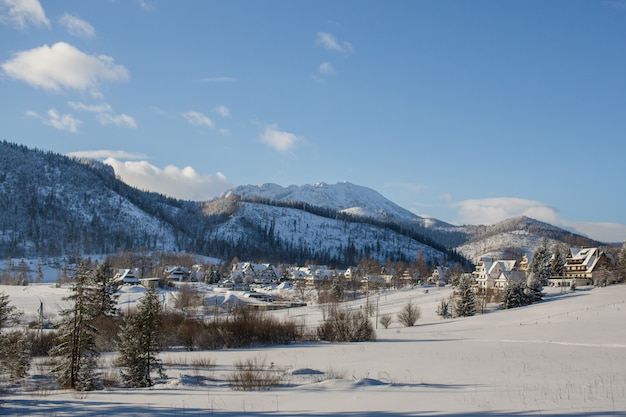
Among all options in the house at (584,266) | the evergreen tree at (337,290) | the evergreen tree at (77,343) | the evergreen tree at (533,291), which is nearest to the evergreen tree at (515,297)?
the evergreen tree at (533,291)

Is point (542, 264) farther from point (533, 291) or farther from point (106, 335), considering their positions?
Result: point (106, 335)

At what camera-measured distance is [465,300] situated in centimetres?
7156

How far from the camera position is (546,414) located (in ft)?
38.5

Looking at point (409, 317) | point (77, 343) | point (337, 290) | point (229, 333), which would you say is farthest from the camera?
point (337, 290)

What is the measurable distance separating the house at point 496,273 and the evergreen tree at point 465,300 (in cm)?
2550

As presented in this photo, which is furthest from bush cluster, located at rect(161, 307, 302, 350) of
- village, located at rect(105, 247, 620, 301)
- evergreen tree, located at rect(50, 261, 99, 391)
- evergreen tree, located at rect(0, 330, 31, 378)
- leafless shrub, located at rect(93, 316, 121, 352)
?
village, located at rect(105, 247, 620, 301)

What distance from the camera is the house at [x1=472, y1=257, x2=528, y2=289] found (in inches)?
3890

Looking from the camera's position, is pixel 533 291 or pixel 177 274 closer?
pixel 533 291

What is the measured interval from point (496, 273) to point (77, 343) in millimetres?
96527

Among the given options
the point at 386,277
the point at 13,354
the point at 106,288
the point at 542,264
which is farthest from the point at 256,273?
the point at 13,354

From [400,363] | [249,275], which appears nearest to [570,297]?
[400,363]

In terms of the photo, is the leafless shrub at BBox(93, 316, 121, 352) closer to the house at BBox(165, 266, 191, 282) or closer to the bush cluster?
the bush cluster

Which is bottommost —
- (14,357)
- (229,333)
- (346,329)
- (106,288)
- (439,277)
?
(229,333)

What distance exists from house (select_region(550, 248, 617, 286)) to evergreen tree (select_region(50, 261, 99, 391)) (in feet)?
275
